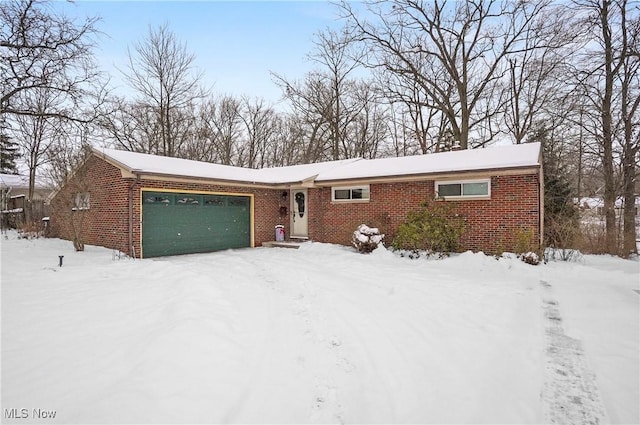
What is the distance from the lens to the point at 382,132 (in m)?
25.3

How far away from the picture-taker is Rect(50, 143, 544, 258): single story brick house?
32.1 ft

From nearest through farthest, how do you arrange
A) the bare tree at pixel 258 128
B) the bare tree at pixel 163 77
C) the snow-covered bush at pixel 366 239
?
the snow-covered bush at pixel 366 239
the bare tree at pixel 163 77
the bare tree at pixel 258 128

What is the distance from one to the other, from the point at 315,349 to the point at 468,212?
7804mm

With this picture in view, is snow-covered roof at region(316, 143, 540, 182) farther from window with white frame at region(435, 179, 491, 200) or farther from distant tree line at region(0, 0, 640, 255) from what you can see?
distant tree line at region(0, 0, 640, 255)

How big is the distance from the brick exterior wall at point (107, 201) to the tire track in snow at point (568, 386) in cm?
1010

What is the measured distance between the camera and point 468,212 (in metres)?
10.3

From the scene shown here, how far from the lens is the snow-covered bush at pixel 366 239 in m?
11.1

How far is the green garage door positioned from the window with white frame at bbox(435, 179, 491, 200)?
7109 millimetres

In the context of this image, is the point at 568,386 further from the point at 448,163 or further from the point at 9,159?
the point at 9,159

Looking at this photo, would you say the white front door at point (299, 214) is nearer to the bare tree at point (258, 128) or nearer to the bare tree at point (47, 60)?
the bare tree at point (47, 60)

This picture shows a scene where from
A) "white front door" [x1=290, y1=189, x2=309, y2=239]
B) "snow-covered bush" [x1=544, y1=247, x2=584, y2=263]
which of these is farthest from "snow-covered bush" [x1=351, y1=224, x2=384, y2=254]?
"snow-covered bush" [x1=544, y1=247, x2=584, y2=263]

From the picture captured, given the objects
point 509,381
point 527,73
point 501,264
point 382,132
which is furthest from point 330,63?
point 509,381

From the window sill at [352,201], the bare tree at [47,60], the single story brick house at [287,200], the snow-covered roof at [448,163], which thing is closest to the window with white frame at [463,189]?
the single story brick house at [287,200]

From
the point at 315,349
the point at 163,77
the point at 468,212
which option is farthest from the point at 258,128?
the point at 315,349
